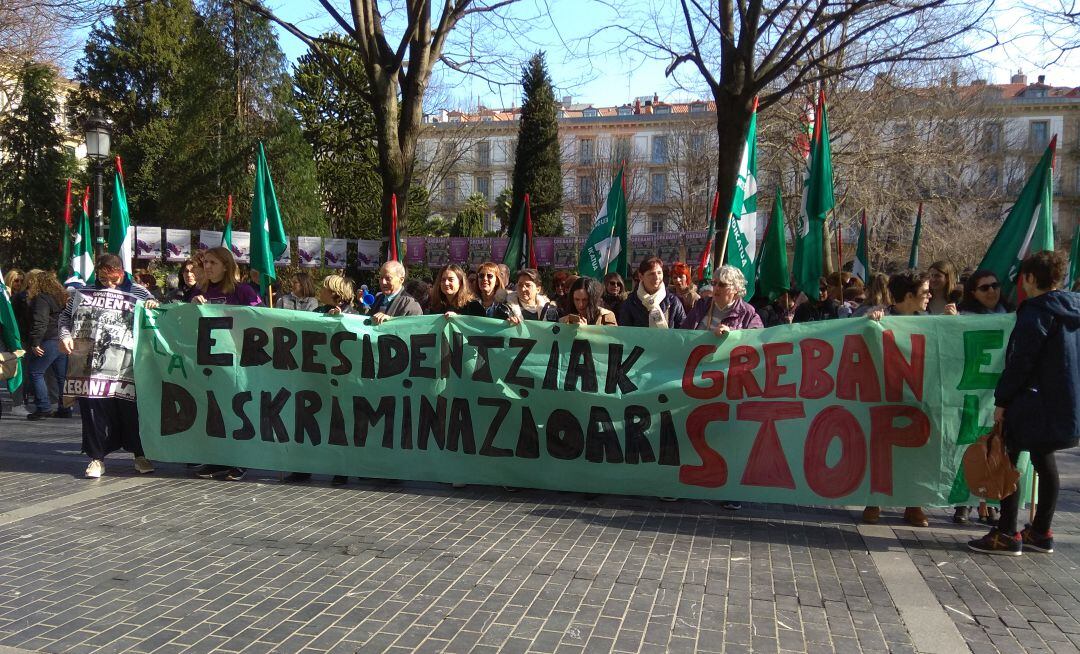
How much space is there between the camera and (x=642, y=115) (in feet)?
210

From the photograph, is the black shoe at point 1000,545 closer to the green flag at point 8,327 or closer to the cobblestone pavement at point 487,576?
the cobblestone pavement at point 487,576

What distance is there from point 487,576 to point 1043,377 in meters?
3.34

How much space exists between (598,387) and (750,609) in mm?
2387

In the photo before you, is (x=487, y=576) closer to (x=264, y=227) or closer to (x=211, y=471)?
(x=211, y=471)

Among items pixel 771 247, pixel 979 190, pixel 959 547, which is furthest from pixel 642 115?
pixel 959 547

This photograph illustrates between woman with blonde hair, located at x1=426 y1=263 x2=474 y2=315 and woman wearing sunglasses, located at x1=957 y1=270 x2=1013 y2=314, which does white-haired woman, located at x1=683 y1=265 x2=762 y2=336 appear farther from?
woman with blonde hair, located at x1=426 y1=263 x2=474 y2=315

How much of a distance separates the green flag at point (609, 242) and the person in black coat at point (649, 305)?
3.77m

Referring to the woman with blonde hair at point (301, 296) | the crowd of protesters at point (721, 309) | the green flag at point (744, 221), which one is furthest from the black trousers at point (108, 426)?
the green flag at point (744, 221)

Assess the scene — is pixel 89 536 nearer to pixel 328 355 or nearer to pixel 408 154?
pixel 328 355

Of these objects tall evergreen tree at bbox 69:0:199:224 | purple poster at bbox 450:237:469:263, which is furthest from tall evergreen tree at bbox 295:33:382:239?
purple poster at bbox 450:237:469:263

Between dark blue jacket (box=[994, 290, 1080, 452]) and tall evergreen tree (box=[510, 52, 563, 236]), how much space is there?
28444 mm

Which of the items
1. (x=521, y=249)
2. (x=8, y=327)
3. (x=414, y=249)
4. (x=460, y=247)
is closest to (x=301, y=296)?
(x=8, y=327)

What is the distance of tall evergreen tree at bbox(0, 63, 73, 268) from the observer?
3281 cm

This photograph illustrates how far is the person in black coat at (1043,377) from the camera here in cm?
482
